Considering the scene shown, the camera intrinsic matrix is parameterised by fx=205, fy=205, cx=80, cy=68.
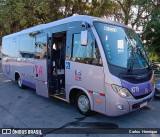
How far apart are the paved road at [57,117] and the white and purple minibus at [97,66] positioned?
393mm

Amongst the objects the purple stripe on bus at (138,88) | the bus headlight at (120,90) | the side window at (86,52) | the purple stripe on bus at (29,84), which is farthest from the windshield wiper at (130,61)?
the purple stripe on bus at (29,84)

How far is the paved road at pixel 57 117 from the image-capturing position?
5.49 meters

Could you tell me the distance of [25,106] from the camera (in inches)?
282

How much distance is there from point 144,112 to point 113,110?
6.42ft

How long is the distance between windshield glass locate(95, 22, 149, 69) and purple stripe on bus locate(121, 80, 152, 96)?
487 millimetres

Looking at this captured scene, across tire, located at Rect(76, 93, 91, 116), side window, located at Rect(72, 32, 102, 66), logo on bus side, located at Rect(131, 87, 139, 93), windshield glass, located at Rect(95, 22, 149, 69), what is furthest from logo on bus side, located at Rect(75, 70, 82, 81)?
logo on bus side, located at Rect(131, 87, 139, 93)

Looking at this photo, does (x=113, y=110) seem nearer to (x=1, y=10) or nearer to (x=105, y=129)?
(x=105, y=129)

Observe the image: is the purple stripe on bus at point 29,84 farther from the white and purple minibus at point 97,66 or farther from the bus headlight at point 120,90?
the bus headlight at point 120,90

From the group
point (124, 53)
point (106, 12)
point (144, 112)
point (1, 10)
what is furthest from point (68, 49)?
point (1, 10)

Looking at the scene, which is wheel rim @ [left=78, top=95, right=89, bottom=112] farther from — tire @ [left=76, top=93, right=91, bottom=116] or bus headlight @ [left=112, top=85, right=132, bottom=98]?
bus headlight @ [left=112, top=85, right=132, bottom=98]

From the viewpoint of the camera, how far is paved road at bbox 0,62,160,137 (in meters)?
5.49

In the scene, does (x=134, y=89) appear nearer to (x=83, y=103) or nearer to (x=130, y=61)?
(x=130, y=61)

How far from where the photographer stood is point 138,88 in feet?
17.6

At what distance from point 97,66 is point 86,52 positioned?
0.59 m
